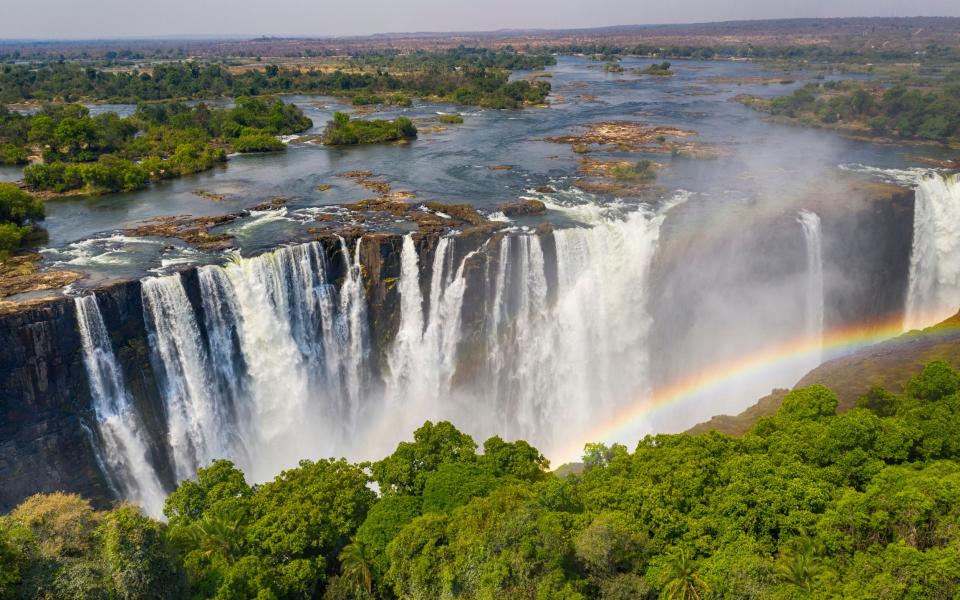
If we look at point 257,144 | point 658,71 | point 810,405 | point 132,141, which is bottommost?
point 810,405

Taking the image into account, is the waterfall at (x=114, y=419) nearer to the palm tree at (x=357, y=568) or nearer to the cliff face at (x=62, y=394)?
the cliff face at (x=62, y=394)

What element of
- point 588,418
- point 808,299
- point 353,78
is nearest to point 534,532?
point 588,418

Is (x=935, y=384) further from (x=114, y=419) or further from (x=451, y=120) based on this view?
(x=451, y=120)

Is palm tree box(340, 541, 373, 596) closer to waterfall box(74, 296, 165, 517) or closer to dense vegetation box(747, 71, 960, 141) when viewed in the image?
waterfall box(74, 296, 165, 517)

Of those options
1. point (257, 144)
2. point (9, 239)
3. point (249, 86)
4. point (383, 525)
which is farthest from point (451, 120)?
point (383, 525)

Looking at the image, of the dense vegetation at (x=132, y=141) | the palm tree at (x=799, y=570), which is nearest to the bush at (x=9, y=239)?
the dense vegetation at (x=132, y=141)

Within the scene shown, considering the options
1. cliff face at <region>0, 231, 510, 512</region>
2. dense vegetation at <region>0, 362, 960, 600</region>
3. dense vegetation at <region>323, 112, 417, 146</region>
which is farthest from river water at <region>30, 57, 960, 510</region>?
dense vegetation at <region>323, 112, 417, 146</region>

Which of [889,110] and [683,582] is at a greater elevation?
[889,110]
